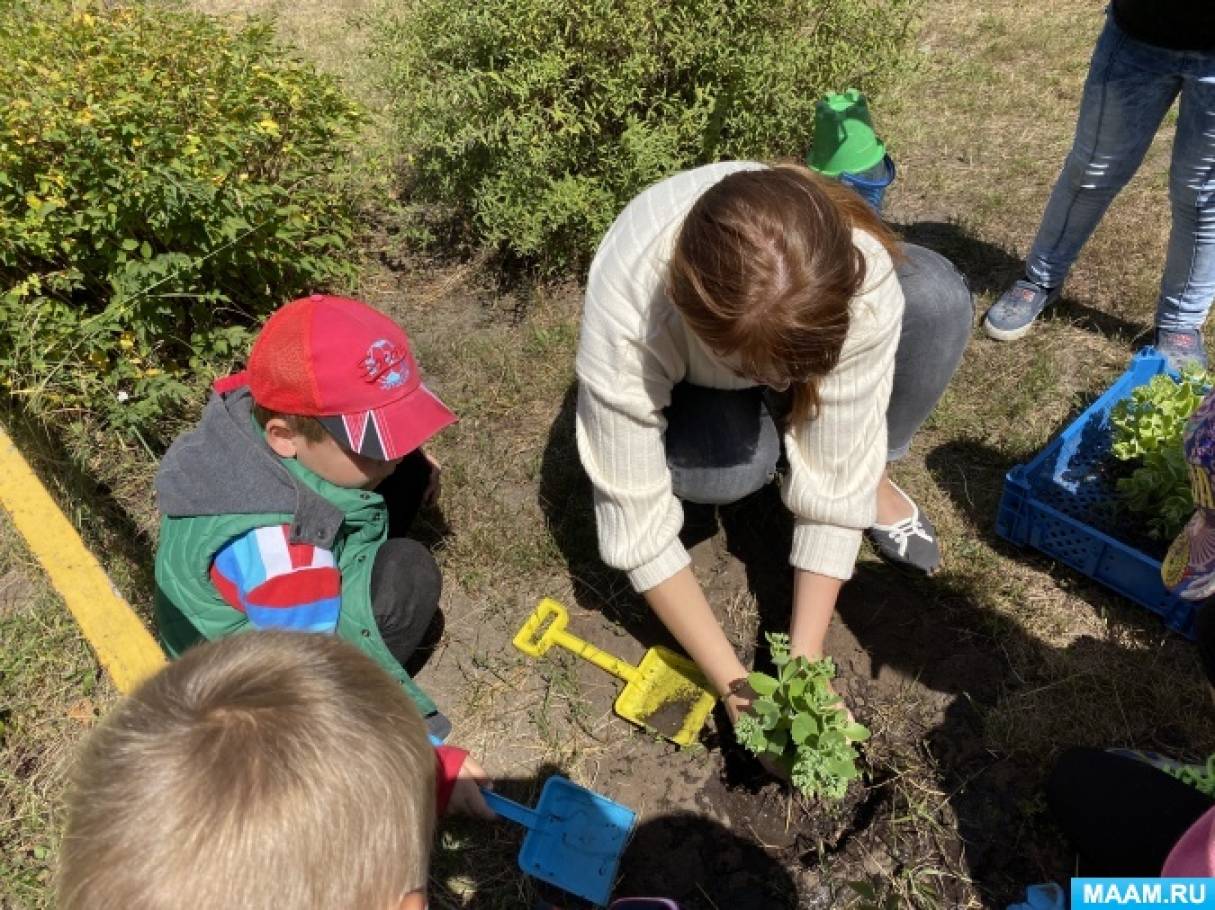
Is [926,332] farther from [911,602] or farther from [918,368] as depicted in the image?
[911,602]

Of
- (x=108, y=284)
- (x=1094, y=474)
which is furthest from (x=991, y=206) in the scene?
(x=108, y=284)

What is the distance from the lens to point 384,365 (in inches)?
77.4

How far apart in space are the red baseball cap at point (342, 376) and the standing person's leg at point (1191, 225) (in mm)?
2317

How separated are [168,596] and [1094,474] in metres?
2.36

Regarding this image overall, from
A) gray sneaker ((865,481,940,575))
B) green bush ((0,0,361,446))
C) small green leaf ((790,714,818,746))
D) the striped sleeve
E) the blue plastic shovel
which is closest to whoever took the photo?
small green leaf ((790,714,818,746))

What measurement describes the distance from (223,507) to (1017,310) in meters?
2.65

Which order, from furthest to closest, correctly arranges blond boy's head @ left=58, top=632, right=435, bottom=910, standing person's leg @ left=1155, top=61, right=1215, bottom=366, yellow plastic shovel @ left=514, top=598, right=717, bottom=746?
standing person's leg @ left=1155, top=61, right=1215, bottom=366 < yellow plastic shovel @ left=514, top=598, right=717, bottom=746 < blond boy's head @ left=58, top=632, right=435, bottom=910

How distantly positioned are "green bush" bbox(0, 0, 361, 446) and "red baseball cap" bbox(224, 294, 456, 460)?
1.18 metres

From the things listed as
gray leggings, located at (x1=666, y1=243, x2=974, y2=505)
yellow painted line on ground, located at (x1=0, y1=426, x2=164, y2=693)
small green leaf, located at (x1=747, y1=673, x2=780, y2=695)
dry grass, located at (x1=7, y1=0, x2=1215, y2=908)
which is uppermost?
yellow painted line on ground, located at (x1=0, y1=426, x2=164, y2=693)

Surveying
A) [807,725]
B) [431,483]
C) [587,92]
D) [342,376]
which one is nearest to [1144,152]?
[587,92]

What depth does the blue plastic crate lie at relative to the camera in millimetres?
2303

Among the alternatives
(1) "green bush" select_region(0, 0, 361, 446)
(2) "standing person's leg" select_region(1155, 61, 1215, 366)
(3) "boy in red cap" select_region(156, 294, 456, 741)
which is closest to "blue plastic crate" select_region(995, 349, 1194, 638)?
(2) "standing person's leg" select_region(1155, 61, 1215, 366)

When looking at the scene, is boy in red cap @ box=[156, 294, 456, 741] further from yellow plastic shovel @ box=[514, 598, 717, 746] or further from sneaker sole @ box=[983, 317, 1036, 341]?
sneaker sole @ box=[983, 317, 1036, 341]

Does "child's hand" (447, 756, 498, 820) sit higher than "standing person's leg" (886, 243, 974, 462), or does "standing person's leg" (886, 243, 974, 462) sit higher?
"standing person's leg" (886, 243, 974, 462)
